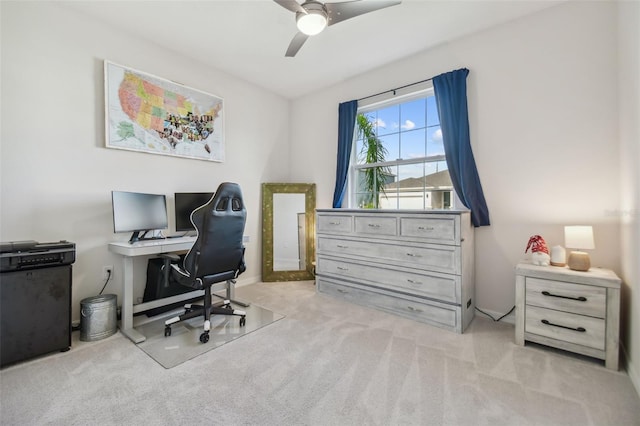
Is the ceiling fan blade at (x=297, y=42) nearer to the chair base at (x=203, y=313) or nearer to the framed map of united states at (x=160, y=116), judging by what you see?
the framed map of united states at (x=160, y=116)

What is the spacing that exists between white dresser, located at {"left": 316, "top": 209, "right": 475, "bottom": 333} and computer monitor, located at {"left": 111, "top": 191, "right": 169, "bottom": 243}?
1.88 metres

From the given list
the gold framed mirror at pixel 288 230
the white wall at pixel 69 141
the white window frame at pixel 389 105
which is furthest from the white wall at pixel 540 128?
the white wall at pixel 69 141

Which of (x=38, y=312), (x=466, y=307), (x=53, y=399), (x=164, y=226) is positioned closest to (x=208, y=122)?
(x=164, y=226)

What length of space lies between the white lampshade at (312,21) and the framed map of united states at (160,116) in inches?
Answer: 74.3

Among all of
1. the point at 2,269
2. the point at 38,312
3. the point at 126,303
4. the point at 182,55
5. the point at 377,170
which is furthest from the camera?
the point at 377,170

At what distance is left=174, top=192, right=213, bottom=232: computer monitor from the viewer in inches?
121

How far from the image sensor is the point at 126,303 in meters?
2.43

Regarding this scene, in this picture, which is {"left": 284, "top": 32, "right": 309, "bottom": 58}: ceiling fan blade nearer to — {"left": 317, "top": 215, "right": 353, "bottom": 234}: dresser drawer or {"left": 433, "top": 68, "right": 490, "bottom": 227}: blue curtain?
{"left": 433, "top": 68, "right": 490, "bottom": 227}: blue curtain

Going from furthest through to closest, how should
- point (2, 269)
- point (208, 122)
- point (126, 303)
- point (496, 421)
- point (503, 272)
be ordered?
point (208, 122) → point (503, 272) → point (126, 303) → point (2, 269) → point (496, 421)

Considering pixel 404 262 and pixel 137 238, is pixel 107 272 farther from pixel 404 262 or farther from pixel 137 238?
pixel 404 262

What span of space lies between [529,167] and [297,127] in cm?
328

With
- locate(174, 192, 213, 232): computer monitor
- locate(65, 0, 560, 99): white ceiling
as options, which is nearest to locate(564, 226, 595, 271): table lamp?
locate(65, 0, 560, 99): white ceiling

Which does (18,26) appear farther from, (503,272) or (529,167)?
(503,272)

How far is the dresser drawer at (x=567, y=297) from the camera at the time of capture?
190cm
